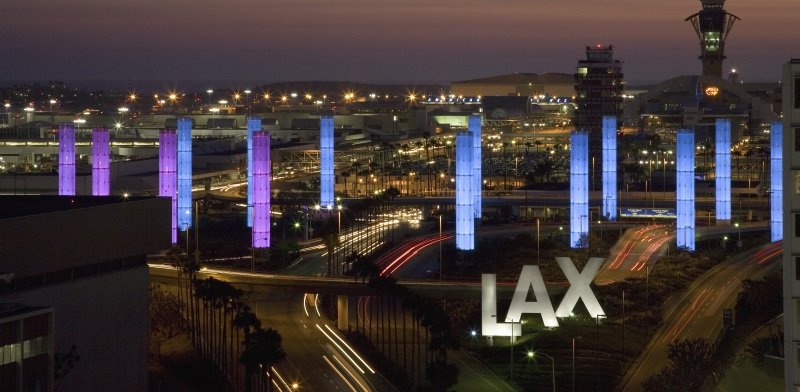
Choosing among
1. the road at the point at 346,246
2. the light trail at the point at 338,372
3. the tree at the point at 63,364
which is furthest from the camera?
the road at the point at 346,246

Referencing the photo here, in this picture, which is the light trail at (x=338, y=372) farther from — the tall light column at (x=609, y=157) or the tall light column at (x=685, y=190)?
the tall light column at (x=609, y=157)

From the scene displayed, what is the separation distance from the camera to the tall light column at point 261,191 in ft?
191

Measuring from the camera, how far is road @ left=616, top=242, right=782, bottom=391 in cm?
3944

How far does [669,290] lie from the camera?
4956cm

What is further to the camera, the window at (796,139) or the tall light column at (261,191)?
the tall light column at (261,191)

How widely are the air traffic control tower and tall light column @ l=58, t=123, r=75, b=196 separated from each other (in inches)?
3858

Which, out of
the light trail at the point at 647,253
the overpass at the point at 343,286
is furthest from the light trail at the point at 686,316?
the overpass at the point at 343,286

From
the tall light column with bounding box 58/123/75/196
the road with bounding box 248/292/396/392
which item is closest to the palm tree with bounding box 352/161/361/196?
the tall light column with bounding box 58/123/75/196

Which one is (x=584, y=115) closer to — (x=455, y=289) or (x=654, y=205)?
(x=654, y=205)

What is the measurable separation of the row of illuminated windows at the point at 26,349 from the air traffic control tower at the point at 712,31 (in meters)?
127

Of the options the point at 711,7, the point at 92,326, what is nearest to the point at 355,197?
the point at 92,326

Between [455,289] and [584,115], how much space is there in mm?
66322

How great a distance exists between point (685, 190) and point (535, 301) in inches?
722

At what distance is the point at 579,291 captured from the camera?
1736 inches
